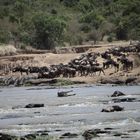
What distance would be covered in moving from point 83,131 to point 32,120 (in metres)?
7.60

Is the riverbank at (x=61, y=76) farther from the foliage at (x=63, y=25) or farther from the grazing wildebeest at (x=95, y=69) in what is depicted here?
the foliage at (x=63, y=25)

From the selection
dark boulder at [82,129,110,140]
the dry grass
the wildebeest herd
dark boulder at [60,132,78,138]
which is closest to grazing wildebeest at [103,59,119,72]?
the wildebeest herd

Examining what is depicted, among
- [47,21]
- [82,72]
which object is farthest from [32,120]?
[47,21]

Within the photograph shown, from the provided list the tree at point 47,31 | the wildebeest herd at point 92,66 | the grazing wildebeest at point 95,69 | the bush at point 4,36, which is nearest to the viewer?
the wildebeest herd at point 92,66

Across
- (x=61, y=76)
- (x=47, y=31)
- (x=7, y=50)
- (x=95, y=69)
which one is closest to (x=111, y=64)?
(x=95, y=69)

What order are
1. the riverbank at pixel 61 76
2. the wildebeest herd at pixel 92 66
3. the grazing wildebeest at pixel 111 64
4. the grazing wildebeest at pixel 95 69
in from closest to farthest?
1. the riverbank at pixel 61 76
2. the grazing wildebeest at pixel 111 64
3. the wildebeest herd at pixel 92 66
4. the grazing wildebeest at pixel 95 69

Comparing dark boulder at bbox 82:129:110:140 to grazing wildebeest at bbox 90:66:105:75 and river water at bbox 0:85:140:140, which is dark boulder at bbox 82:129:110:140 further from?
grazing wildebeest at bbox 90:66:105:75

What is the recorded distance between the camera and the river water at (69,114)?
3111cm

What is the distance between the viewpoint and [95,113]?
3800 centimetres

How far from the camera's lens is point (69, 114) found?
38.6 metres

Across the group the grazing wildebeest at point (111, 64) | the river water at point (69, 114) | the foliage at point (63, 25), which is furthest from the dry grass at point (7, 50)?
the river water at point (69, 114)

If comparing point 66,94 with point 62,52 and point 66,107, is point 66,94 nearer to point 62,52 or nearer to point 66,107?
point 66,107

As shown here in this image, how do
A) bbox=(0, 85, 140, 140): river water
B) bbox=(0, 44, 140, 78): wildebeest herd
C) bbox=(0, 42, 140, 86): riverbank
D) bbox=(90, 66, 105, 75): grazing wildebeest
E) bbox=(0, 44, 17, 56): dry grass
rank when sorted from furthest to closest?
bbox=(0, 44, 17, 56): dry grass
bbox=(90, 66, 105, 75): grazing wildebeest
bbox=(0, 44, 140, 78): wildebeest herd
bbox=(0, 42, 140, 86): riverbank
bbox=(0, 85, 140, 140): river water

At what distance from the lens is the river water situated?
3111 centimetres
